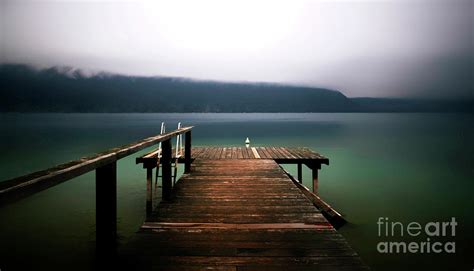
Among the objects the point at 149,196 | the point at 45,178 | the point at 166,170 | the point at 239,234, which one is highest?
the point at 45,178

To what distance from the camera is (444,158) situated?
2814 cm

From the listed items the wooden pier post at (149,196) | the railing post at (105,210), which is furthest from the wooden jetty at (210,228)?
the wooden pier post at (149,196)

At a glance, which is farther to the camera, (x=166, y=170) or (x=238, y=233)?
(x=166, y=170)

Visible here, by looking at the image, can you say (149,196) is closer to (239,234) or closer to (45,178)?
(239,234)

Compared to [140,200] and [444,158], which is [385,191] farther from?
[444,158]

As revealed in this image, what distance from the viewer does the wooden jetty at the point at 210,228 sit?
2627 mm

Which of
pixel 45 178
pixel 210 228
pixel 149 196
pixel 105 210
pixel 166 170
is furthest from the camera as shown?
pixel 149 196

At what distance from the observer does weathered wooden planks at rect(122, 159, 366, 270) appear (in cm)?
290

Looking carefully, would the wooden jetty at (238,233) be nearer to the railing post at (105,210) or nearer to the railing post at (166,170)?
the railing post at (166,170)

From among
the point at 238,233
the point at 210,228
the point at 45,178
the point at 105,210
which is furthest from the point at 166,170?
the point at 45,178

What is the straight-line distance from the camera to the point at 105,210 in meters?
2.65

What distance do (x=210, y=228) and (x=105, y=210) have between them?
150cm

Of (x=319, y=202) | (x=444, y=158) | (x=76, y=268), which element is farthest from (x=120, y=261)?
(x=444, y=158)

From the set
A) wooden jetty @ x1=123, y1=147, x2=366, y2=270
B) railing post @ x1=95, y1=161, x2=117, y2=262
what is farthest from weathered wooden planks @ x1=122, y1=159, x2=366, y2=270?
railing post @ x1=95, y1=161, x2=117, y2=262
